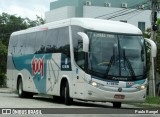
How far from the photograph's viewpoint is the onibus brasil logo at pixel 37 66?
23997mm

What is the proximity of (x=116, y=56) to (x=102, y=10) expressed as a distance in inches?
2054

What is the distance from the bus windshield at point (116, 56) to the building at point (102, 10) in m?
48.2

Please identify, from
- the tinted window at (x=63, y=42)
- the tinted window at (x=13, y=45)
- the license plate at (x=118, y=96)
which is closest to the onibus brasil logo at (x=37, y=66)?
the tinted window at (x=63, y=42)

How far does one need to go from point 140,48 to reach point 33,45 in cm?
719

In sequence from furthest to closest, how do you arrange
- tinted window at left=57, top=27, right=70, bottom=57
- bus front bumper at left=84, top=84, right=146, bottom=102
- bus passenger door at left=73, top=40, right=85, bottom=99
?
tinted window at left=57, top=27, right=70, bottom=57, bus passenger door at left=73, top=40, right=85, bottom=99, bus front bumper at left=84, top=84, right=146, bottom=102

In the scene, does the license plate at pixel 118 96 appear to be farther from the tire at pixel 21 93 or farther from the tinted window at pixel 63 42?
the tire at pixel 21 93

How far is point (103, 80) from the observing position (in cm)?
1892

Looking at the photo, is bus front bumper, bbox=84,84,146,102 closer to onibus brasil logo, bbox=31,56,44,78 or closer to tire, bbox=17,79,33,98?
onibus brasil logo, bbox=31,56,44,78

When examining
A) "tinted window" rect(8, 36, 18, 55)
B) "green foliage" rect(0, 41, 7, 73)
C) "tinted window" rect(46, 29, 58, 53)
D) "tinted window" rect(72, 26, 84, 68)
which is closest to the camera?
"tinted window" rect(72, 26, 84, 68)

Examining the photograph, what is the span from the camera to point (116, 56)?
1934cm

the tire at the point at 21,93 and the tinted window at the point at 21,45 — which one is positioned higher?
the tinted window at the point at 21,45

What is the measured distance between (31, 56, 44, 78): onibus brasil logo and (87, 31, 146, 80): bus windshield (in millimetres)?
5278

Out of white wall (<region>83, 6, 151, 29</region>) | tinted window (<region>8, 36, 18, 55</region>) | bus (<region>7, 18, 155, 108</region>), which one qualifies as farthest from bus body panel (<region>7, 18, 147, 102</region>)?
white wall (<region>83, 6, 151, 29</region>)

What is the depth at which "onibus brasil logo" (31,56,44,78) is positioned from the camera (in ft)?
78.7
